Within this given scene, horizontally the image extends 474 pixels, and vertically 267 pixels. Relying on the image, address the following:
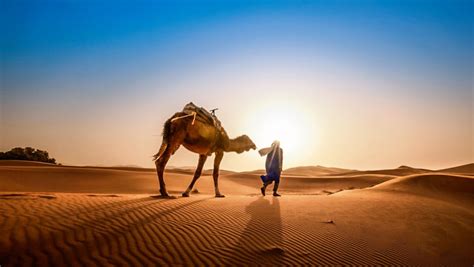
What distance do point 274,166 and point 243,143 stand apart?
1.64 meters

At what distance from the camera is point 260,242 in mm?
5332

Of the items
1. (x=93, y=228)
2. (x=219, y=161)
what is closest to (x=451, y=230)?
(x=219, y=161)

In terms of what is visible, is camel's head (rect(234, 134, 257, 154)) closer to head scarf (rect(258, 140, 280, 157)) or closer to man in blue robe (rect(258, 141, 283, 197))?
head scarf (rect(258, 140, 280, 157))

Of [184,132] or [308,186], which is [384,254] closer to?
[184,132]

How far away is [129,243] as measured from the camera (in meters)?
4.61

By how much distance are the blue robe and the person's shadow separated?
4445 millimetres

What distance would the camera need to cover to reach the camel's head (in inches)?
483

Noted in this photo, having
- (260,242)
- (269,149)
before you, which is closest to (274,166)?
(269,149)

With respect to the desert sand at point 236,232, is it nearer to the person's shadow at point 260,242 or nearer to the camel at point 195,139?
the person's shadow at point 260,242

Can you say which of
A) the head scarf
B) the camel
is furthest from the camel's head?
the head scarf

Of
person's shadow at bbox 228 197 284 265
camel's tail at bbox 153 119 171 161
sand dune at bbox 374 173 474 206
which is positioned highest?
camel's tail at bbox 153 119 171 161

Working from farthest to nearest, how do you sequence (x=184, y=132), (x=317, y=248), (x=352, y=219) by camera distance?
(x=184, y=132) → (x=352, y=219) → (x=317, y=248)

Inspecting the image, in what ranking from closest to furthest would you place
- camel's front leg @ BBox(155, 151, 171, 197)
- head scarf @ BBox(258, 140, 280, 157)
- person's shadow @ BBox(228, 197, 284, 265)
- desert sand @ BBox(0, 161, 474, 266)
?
desert sand @ BBox(0, 161, 474, 266)
person's shadow @ BBox(228, 197, 284, 265)
camel's front leg @ BBox(155, 151, 171, 197)
head scarf @ BBox(258, 140, 280, 157)

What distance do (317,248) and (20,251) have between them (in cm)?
476
